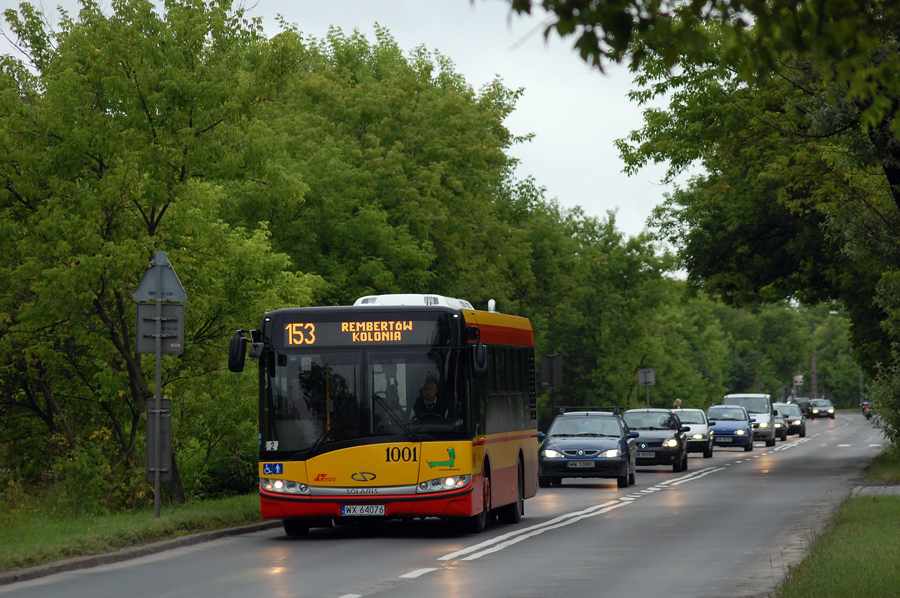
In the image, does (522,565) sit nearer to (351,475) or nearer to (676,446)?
(351,475)

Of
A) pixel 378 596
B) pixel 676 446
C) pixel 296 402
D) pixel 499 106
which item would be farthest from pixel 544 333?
pixel 378 596

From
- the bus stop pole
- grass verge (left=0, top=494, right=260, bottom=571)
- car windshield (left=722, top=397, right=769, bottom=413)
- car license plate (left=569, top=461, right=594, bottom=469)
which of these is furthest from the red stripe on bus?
car windshield (left=722, top=397, right=769, bottom=413)

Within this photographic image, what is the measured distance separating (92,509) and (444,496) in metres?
6.04

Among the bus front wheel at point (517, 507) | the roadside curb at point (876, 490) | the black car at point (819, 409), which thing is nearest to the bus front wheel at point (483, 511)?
the bus front wheel at point (517, 507)

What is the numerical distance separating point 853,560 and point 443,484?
5607 mm

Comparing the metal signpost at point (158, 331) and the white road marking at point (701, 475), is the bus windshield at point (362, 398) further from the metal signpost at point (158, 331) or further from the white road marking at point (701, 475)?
the white road marking at point (701, 475)

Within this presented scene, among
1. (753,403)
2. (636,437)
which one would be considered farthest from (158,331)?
(753,403)

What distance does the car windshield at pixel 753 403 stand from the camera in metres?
56.3

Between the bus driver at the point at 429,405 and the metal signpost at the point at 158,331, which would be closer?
the bus driver at the point at 429,405

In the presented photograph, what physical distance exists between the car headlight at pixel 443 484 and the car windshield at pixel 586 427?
1341cm

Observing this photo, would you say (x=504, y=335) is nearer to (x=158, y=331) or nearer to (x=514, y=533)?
(x=514, y=533)

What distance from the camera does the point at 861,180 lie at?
19359 millimetres

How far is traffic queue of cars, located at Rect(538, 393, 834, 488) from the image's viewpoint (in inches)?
1126

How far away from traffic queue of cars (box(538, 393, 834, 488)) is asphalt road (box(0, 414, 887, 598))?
3.95 metres
